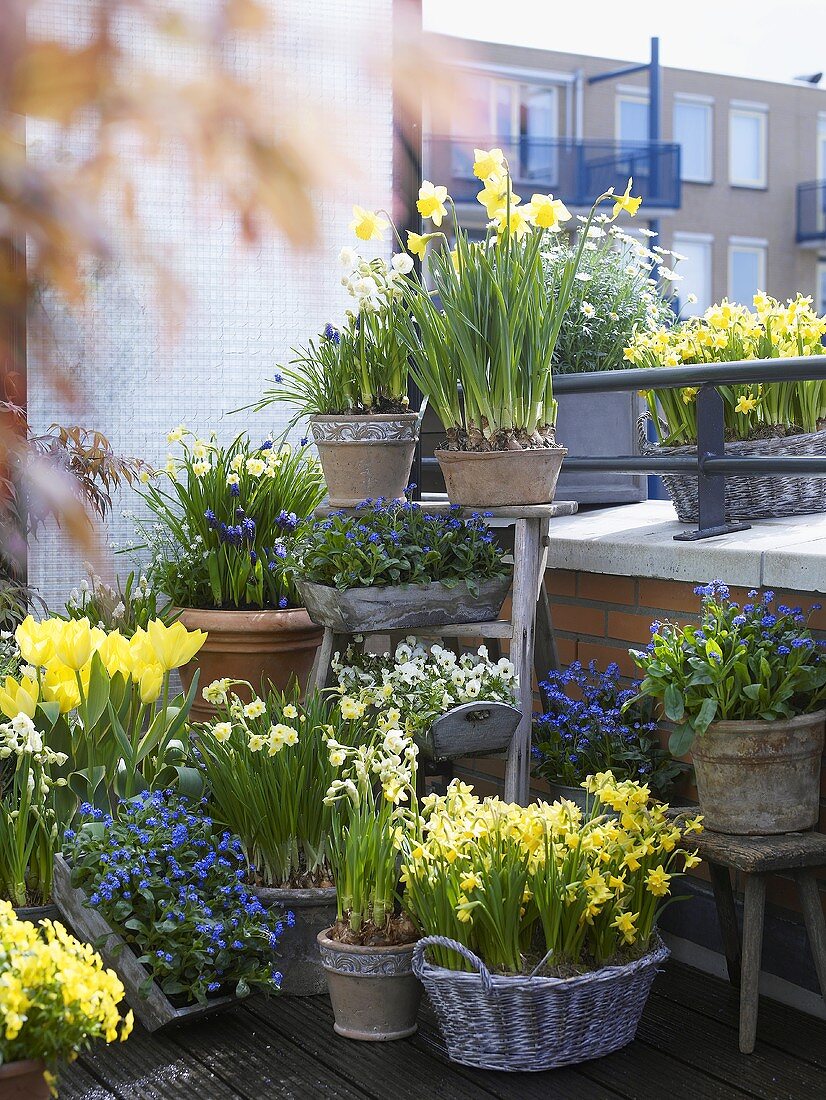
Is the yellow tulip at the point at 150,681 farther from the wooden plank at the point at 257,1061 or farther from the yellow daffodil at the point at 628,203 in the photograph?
the yellow daffodil at the point at 628,203

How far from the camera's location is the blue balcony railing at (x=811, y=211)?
1051 inches

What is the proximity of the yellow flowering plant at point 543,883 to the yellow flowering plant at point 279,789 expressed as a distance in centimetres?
24

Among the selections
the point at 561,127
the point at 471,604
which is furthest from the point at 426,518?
the point at 561,127

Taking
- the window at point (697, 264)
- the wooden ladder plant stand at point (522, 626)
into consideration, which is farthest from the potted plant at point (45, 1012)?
the window at point (697, 264)

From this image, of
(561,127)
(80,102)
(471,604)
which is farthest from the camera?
(561,127)

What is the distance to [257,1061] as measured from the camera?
6.63 feet

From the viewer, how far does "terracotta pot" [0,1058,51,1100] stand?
4.86 ft

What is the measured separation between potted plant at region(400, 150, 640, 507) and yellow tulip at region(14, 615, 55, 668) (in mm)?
862

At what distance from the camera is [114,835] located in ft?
7.26

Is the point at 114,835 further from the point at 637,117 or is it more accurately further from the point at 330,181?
the point at 637,117

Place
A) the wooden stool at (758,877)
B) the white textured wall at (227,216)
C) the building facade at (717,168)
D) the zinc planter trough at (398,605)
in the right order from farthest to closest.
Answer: the building facade at (717,168) → the zinc planter trough at (398,605) → the wooden stool at (758,877) → the white textured wall at (227,216)

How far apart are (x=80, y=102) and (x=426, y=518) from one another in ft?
7.18

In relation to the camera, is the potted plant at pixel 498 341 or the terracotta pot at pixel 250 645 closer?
the potted plant at pixel 498 341

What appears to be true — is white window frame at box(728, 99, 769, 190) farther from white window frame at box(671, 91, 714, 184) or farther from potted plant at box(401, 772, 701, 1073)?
potted plant at box(401, 772, 701, 1073)
